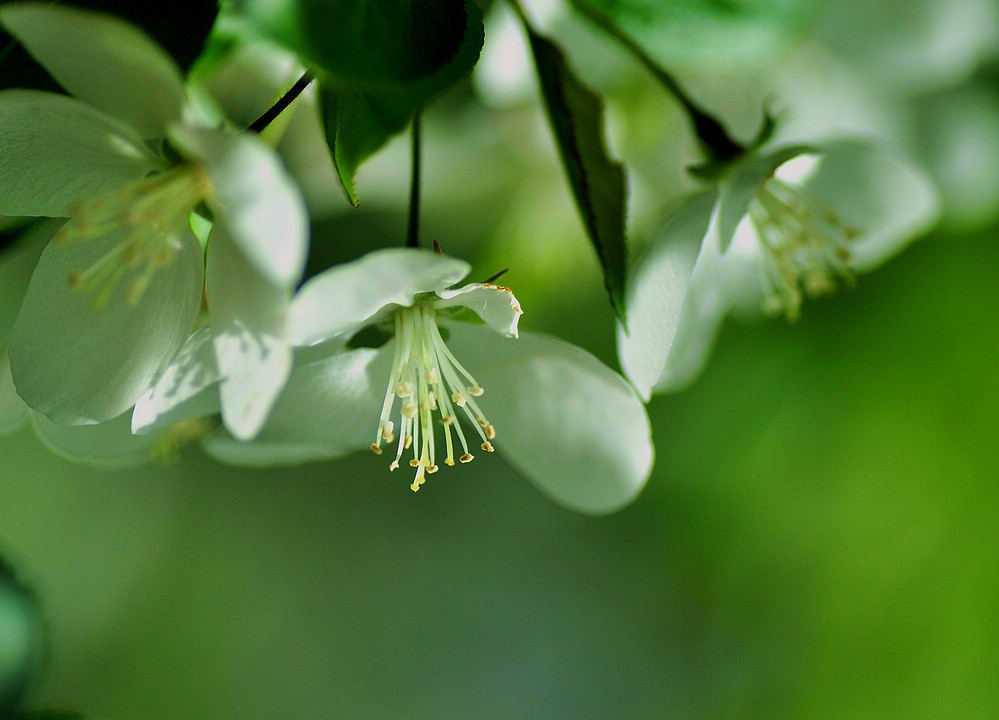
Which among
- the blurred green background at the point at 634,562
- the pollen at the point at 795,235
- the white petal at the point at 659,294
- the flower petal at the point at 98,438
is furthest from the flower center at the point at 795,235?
the blurred green background at the point at 634,562

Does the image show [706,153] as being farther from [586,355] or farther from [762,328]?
[762,328]

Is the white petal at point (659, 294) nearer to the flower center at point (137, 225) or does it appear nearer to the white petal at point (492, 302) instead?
the white petal at point (492, 302)

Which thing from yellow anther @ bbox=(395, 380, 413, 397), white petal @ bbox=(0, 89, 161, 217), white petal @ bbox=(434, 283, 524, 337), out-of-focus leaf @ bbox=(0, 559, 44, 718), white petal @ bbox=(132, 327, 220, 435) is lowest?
out-of-focus leaf @ bbox=(0, 559, 44, 718)

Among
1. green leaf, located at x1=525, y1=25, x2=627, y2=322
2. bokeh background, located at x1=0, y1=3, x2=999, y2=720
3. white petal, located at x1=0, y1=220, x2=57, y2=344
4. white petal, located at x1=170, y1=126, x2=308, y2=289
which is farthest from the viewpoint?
bokeh background, located at x1=0, y1=3, x2=999, y2=720

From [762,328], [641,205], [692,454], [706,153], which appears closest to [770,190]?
[706,153]

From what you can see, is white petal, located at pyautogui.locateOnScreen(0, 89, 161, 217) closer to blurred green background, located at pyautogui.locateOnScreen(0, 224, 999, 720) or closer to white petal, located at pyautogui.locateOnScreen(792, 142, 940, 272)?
white petal, located at pyautogui.locateOnScreen(792, 142, 940, 272)

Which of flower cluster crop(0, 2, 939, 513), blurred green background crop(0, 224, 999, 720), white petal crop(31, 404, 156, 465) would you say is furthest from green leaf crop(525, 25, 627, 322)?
blurred green background crop(0, 224, 999, 720)
